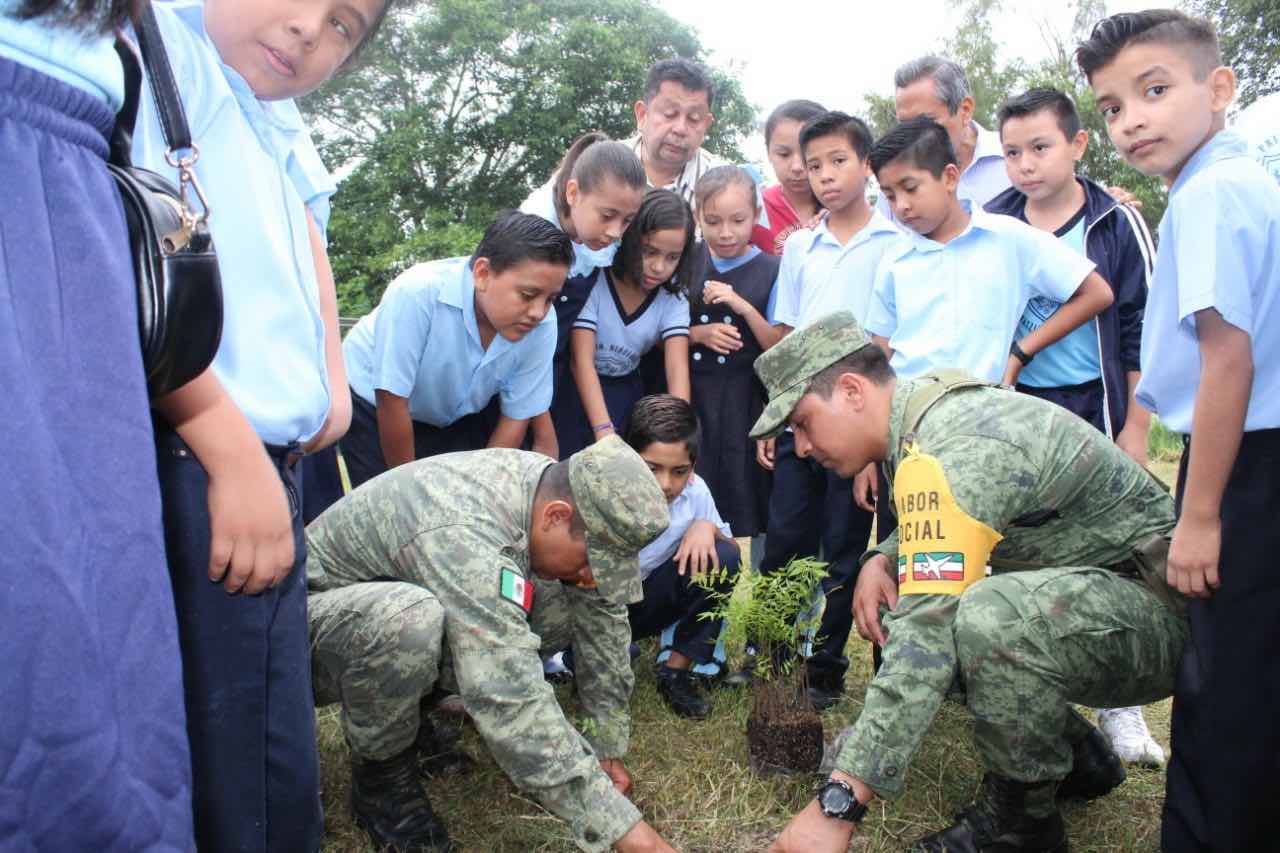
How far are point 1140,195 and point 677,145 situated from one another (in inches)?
692

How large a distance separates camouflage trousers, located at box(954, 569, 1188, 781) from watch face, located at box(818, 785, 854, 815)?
440mm

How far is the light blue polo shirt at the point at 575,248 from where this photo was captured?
13.6 ft

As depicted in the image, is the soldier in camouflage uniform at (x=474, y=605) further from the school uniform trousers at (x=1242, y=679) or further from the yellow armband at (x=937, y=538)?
the school uniform trousers at (x=1242, y=679)

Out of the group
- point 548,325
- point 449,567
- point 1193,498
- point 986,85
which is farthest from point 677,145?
point 986,85

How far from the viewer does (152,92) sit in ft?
4.68

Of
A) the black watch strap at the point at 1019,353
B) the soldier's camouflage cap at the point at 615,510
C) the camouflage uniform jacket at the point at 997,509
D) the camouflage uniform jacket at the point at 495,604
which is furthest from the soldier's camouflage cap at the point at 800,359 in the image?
the black watch strap at the point at 1019,353

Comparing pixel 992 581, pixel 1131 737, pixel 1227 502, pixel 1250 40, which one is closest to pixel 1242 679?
pixel 1227 502

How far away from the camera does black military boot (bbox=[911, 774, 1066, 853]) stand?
8.72 feet

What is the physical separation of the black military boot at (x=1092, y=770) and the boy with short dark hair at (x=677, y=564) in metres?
1.28

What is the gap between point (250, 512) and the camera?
4.99 ft

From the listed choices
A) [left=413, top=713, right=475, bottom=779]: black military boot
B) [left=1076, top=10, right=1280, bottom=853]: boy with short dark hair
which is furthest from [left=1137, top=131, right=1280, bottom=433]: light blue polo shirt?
[left=413, top=713, right=475, bottom=779]: black military boot

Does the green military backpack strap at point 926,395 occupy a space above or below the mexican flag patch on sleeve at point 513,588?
above

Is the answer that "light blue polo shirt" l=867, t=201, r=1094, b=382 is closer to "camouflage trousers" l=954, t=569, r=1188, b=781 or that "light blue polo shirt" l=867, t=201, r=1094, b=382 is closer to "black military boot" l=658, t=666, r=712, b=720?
"camouflage trousers" l=954, t=569, r=1188, b=781

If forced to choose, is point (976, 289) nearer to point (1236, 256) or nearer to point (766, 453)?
point (766, 453)
